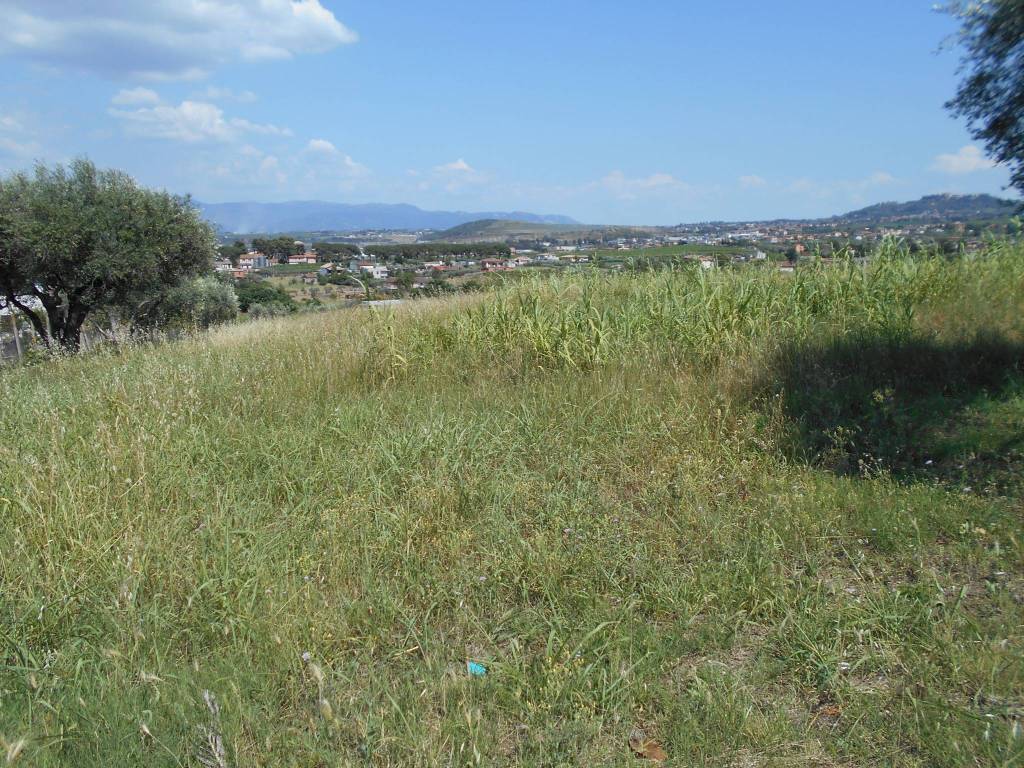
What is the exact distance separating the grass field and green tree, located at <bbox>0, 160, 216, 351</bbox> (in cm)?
1297

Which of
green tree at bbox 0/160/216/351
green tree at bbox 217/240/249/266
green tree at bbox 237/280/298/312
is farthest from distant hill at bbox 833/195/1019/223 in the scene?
green tree at bbox 217/240/249/266

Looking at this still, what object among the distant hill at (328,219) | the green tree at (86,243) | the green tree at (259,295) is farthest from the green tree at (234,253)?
the distant hill at (328,219)

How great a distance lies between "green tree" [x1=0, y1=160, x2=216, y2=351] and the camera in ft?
54.6

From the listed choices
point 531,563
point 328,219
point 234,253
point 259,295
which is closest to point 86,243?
point 259,295

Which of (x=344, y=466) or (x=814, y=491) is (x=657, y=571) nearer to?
(x=814, y=491)

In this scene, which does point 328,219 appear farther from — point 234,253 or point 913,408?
point 913,408

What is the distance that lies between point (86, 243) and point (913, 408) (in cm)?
1865

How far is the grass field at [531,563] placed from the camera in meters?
2.42

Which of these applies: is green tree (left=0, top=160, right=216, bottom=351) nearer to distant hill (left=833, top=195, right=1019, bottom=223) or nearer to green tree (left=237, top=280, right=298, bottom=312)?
green tree (left=237, top=280, right=298, bottom=312)

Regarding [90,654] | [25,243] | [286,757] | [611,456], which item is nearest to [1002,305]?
[611,456]

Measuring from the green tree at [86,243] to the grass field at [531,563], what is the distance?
1297 centimetres

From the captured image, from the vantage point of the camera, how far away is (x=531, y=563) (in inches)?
134

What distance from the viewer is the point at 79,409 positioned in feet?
17.7

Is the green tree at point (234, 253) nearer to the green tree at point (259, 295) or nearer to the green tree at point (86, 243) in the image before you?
the green tree at point (259, 295)
